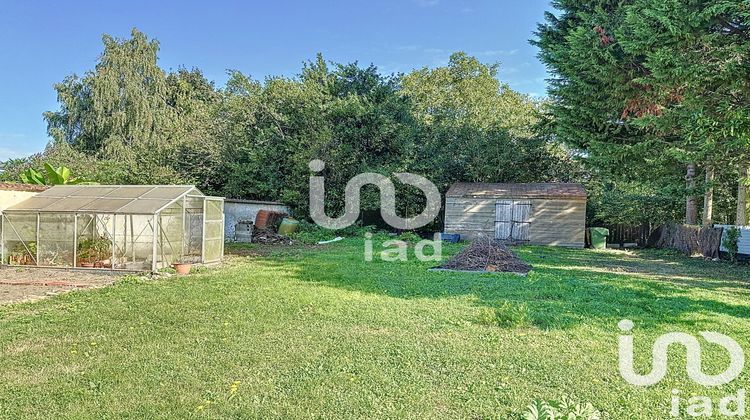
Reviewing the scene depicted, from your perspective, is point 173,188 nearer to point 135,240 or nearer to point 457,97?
point 135,240

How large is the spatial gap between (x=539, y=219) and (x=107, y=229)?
14.9m

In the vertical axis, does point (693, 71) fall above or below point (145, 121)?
below

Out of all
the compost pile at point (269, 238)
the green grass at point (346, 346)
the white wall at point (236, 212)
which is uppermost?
the white wall at point (236, 212)

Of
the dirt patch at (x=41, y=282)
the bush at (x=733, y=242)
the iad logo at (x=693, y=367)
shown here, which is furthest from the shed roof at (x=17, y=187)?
the bush at (x=733, y=242)

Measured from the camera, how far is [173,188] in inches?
418

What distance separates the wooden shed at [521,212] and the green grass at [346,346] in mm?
9262

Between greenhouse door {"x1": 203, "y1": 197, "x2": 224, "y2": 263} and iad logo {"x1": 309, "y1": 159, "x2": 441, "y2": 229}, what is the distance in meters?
7.67

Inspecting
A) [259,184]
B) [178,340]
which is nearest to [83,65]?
[259,184]

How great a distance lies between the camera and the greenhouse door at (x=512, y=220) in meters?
18.2

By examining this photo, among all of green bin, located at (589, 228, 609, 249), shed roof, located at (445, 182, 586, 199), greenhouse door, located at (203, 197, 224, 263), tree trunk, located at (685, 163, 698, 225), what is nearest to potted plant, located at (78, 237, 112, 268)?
greenhouse door, located at (203, 197, 224, 263)

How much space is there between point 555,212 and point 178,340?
1612cm

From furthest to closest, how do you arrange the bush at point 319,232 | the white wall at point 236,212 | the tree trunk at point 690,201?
the bush at point 319,232 → the white wall at point 236,212 → the tree trunk at point 690,201

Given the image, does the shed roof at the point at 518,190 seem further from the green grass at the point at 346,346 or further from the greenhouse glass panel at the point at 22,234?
the greenhouse glass panel at the point at 22,234

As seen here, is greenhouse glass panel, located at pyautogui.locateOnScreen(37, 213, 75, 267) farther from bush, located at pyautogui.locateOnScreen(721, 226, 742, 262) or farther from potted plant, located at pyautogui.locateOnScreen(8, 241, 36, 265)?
bush, located at pyautogui.locateOnScreen(721, 226, 742, 262)
